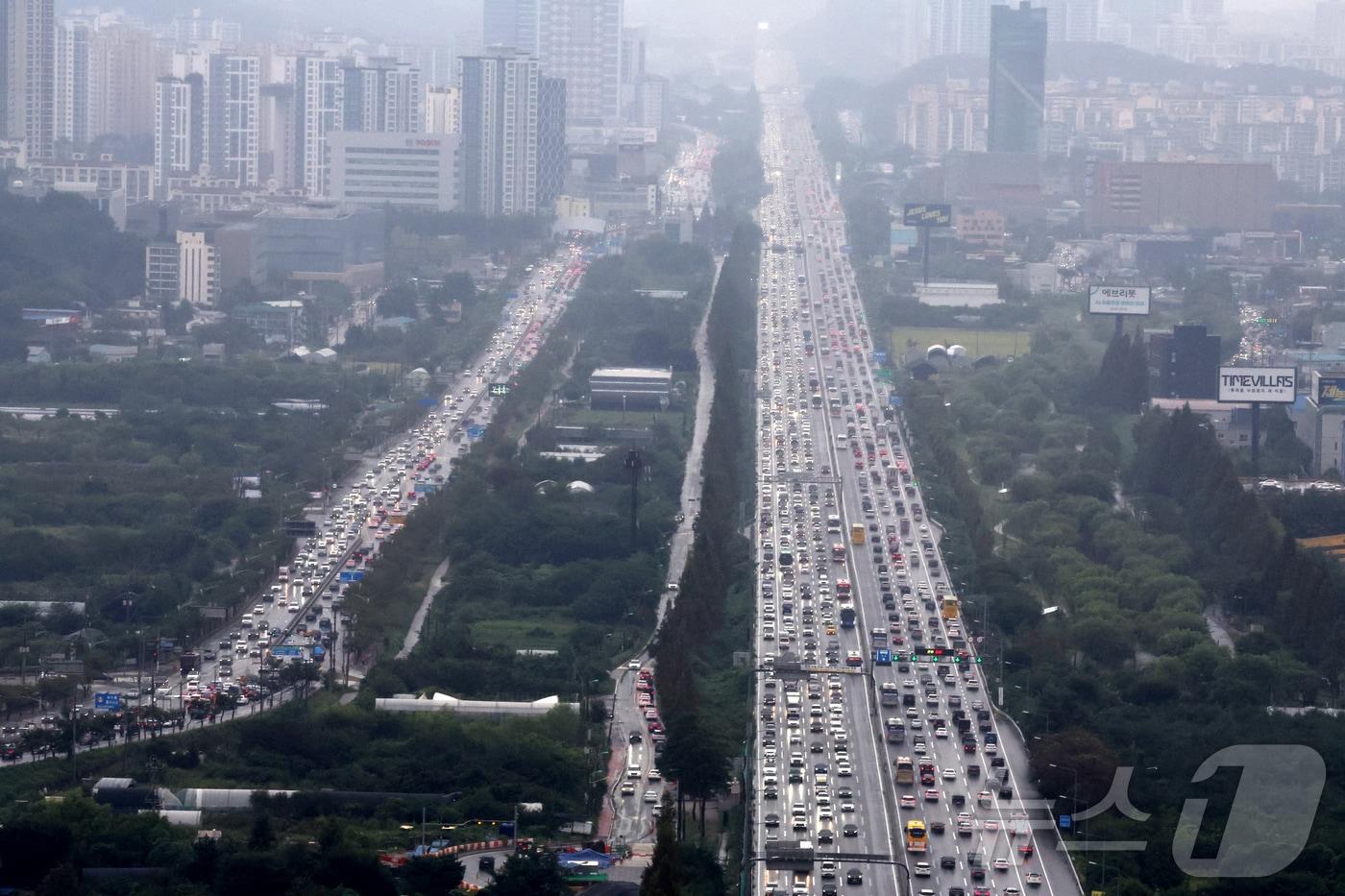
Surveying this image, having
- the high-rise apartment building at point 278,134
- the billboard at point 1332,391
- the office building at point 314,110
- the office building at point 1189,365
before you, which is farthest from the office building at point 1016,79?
A: the billboard at point 1332,391

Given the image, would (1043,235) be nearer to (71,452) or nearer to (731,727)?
(71,452)

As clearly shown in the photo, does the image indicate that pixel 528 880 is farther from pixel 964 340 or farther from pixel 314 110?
pixel 314 110

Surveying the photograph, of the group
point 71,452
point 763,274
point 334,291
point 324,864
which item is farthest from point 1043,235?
point 324,864

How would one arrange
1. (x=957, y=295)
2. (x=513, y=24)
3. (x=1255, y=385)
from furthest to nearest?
1. (x=513, y=24)
2. (x=957, y=295)
3. (x=1255, y=385)

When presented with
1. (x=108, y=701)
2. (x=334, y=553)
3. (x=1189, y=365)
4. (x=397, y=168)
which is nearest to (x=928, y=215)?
(x=397, y=168)

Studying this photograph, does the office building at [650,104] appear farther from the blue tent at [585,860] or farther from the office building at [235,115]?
the blue tent at [585,860]

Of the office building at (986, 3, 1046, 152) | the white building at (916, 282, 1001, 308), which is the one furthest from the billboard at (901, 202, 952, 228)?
the office building at (986, 3, 1046, 152)
